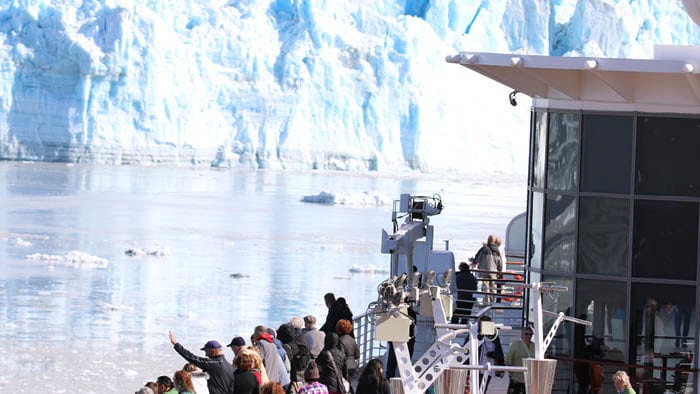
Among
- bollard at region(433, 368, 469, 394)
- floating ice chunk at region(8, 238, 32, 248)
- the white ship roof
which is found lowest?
floating ice chunk at region(8, 238, 32, 248)

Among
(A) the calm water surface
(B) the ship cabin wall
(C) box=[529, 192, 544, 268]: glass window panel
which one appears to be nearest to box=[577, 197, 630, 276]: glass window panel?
(B) the ship cabin wall

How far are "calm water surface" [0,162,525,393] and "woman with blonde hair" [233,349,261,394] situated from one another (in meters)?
7.53

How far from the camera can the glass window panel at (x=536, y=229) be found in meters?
5.64

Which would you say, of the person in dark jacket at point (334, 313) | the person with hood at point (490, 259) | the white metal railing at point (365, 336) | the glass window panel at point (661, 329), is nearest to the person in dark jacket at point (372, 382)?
the glass window panel at point (661, 329)

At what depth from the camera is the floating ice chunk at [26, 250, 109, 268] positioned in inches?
902

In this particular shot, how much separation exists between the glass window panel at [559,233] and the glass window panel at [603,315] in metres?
0.13

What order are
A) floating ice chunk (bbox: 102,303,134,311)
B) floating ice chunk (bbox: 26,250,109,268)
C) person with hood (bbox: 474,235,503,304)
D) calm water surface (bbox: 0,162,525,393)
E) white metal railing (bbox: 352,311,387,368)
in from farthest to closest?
floating ice chunk (bbox: 26,250,109,268), floating ice chunk (bbox: 102,303,134,311), calm water surface (bbox: 0,162,525,393), person with hood (bbox: 474,235,503,304), white metal railing (bbox: 352,311,387,368)

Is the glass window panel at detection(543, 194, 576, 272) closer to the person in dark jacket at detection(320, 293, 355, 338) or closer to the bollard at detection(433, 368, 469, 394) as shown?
the person in dark jacket at detection(320, 293, 355, 338)

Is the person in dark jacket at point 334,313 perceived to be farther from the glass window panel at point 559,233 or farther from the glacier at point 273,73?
the glacier at point 273,73

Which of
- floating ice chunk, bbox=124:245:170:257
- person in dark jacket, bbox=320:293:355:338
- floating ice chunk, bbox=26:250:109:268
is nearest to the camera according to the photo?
person in dark jacket, bbox=320:293:355:338

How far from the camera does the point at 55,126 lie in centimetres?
4366

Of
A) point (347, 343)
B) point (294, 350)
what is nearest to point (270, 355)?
point (347, 343)

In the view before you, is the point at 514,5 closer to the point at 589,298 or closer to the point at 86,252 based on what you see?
the point at 86,252

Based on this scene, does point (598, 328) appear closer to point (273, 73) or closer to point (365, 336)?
point (365, 336)
